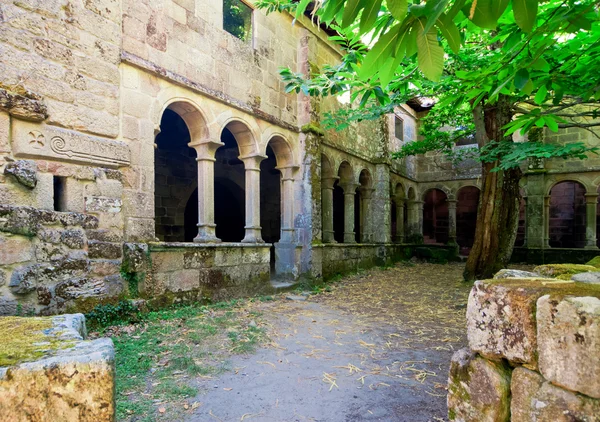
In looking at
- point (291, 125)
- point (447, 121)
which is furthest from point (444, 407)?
point (447, 121)

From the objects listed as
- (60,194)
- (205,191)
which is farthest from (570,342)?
(205,191)

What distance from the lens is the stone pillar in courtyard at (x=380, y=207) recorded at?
9984mm

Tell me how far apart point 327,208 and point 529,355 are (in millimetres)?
7115

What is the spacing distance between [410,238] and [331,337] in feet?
31.3

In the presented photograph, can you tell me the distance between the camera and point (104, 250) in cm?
385

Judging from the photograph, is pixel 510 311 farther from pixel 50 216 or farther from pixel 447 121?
pixel 447 121

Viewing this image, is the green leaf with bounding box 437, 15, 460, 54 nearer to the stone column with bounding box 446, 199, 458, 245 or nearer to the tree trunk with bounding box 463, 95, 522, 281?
the tree trunk with bounding box 463, 95, 522, 281

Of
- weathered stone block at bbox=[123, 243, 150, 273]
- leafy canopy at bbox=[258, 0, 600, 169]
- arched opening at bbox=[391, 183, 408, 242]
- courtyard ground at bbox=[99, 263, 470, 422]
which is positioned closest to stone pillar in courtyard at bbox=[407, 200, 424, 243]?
arched opening at bbox=[391, 183, 408, 242]

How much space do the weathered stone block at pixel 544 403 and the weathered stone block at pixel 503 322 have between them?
6 centimetres

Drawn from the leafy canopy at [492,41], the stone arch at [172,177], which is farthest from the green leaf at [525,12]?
the stone arch at [172,177]

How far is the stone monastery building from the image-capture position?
333cm

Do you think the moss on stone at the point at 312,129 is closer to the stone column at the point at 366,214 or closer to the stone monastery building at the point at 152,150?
the stone monastery building at the point at 152,150

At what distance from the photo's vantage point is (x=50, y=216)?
3439 mm

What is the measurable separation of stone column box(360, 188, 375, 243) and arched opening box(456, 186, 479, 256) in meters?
5.72
